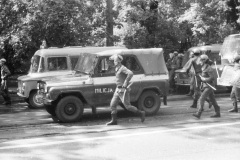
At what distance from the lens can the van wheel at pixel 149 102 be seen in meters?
10.7

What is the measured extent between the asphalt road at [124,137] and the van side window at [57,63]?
2.24 metres

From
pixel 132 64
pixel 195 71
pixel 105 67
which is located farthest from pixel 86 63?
pixel 195 71

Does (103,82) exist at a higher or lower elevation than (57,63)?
lower

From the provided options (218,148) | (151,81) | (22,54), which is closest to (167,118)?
(151,81)

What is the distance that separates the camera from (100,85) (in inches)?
404

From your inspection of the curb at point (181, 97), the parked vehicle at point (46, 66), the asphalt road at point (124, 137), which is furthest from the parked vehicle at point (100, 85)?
the curb at point (181, 97)

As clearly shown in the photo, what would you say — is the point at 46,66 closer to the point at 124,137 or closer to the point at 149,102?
the point at 149,102

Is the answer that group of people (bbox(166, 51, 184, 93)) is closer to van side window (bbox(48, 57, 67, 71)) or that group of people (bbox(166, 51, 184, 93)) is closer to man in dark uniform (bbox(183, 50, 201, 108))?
man in dark uniform (bbox(183, 50, 201, 108))

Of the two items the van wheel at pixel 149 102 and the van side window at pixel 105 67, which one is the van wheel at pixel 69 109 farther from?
the van wheel at pixel 149 102

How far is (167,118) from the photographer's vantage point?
1026 centimetres

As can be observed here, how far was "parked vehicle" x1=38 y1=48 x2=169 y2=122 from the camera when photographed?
9.91 m

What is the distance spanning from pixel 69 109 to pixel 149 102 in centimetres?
228

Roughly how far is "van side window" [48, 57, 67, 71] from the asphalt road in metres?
2.24

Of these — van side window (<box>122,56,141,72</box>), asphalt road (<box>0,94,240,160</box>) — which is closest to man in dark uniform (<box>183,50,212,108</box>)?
asphalt road (<box>0,94,240,160</box>)
